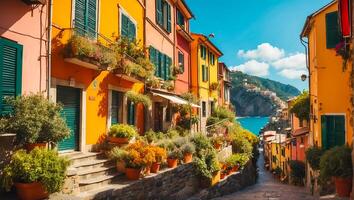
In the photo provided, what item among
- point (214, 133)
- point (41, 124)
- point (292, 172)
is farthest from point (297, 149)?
point (41, 124)

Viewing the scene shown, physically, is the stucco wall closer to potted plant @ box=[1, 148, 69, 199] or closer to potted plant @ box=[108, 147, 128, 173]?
potted plant @ box=[1, 148, 69, 199]

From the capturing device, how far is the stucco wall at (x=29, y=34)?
23.3 ft

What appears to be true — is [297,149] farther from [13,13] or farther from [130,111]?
[13,13]

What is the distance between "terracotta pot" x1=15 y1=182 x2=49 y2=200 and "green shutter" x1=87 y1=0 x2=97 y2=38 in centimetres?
577

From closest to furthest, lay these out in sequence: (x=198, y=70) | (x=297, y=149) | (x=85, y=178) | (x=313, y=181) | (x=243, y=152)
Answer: (x=85, y=178) < (x=313, y=181) < (x=243, y=152) < (x=198, y=70) < (x=297, y=149)

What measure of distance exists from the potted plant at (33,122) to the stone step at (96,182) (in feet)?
4.47

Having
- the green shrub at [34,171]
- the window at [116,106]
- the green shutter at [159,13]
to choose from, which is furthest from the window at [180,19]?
the green shrub at [34,171]

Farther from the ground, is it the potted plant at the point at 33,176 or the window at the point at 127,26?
A: the window at the point at 127,26

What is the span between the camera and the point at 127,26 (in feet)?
45.5

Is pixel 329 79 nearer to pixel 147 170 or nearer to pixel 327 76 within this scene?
pixel 327 76

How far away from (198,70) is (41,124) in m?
19.3

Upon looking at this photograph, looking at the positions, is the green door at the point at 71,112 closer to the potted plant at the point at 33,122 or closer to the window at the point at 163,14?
the potted plant at the point at 33,122

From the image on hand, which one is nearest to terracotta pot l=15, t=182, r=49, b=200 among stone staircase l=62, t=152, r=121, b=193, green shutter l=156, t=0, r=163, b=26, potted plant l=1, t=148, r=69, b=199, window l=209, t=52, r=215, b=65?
potted plant l=1, t=148, r=69, b=199

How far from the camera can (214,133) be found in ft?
70.6
